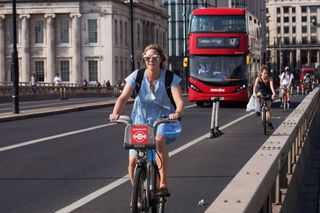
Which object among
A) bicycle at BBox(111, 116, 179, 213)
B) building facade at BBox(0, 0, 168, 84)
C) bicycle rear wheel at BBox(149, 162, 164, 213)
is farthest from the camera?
building facade at BBox(0, 0, 168, 84)

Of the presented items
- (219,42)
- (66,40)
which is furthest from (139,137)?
(66,40)

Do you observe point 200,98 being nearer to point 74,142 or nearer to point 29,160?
point 74,142

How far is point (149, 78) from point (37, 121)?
67.9ft

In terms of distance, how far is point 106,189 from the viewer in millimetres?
11336

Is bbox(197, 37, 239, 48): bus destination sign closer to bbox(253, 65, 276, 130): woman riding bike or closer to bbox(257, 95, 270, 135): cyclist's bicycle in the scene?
bbox(253, 65, 276, 130): woman riding bike

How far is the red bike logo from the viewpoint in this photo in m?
7.82

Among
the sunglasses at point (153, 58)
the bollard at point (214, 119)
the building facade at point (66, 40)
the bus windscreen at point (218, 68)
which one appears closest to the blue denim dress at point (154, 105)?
the sunglasses at point (153, 58)

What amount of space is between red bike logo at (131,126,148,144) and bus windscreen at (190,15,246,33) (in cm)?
2842

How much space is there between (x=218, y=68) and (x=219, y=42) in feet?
4.85

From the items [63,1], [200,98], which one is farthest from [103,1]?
[200,98]

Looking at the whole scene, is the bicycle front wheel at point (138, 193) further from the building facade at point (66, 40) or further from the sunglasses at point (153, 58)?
the building facade at point (66, 40)

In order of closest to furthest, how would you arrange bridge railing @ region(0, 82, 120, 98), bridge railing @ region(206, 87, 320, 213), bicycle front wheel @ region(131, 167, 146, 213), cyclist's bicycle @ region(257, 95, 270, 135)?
bridge railing @ region(206, 87, 320, 213), bicycle front wheel @ region(131, 167, 146, 213), cyclist's bicycle @ region(257, 95, 270, 135), bridge railing @ region(0, 82, 120, 98)

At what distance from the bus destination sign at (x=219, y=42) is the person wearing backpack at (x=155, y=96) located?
2778 centimetres

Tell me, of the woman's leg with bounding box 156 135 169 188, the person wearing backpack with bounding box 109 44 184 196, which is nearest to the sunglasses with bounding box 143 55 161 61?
the person wearing backpack with bounding box 109 44 184 196
